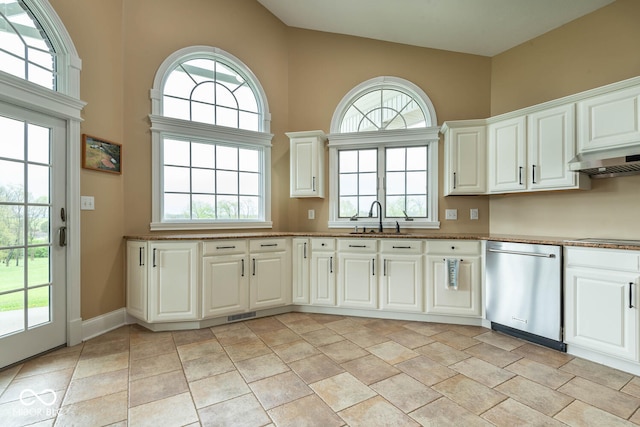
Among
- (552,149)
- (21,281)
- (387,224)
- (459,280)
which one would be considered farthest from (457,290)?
(21,281)

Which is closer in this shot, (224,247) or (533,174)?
(533,174)

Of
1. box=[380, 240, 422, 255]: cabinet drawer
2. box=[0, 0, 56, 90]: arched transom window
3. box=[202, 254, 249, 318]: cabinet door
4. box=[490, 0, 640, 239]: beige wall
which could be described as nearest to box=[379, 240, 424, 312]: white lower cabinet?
→ box=[380, 240, 422, 255]: cabinet drawer

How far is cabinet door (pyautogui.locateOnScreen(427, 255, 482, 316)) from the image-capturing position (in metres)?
2.90

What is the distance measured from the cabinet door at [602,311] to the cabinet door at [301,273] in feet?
7.50

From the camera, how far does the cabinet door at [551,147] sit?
2598 mm

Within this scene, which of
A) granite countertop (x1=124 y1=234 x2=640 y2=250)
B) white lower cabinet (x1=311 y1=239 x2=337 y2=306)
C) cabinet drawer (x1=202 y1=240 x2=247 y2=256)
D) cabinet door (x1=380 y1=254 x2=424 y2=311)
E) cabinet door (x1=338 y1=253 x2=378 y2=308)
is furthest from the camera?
white lower cabinet (x1=311 y1=239 x2=337 y2=306)

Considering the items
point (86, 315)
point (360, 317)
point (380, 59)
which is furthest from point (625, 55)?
point (86, 315)

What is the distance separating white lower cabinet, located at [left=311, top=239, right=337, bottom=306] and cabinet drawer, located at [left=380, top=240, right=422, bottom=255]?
539 millimetres

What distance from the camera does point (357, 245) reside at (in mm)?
3170

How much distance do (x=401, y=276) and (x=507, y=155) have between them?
63.2 inches

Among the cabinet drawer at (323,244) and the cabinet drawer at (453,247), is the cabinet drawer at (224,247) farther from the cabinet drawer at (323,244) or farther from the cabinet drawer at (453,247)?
the cabinet drawer at (453,247)

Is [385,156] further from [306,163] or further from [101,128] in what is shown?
[101,128]

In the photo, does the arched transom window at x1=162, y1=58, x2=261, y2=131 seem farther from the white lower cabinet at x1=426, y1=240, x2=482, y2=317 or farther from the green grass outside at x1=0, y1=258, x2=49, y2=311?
the white lower cabinet at x1=426, y1=240, x2=482, y2=317

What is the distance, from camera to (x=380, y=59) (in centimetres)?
375
